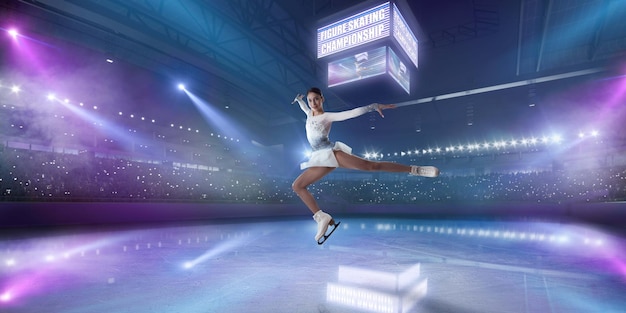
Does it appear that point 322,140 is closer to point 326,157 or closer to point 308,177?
point 326,157

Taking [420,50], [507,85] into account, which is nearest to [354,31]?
Answer: [420,50]

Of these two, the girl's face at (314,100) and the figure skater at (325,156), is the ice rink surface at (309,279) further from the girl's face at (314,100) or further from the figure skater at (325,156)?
the girl's face at (314,100)

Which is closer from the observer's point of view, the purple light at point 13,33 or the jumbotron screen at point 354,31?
the jumbotron screen at point 354,31

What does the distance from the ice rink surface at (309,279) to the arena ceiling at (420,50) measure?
5.91 m

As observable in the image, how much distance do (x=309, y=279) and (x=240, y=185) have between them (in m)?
12.0

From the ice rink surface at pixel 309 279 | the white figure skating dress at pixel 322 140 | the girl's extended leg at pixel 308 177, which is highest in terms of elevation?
the white figure skating dress at pixel 322 140

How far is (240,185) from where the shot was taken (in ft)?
45.4

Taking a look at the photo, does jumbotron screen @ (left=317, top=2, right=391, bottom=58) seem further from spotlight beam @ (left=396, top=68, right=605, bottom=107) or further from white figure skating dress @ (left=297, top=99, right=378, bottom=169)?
spotlight beam @ (left=396, top=68, right=605, bottom=107)

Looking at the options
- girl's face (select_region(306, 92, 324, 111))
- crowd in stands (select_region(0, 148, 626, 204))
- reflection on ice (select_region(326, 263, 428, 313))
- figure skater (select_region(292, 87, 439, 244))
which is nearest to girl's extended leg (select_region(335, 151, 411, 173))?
figure skater (select_region(292, 87, 439, 244))

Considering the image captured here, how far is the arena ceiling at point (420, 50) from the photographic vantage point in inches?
317

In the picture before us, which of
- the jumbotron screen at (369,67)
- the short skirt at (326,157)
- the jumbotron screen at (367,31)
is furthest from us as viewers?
the jumbotron screen at (369,67)

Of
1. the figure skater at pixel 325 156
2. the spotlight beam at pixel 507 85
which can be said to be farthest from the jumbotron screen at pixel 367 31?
the figure skater at pixel 325 156

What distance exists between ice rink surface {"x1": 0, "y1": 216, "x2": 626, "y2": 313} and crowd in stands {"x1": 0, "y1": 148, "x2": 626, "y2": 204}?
4.91 metres

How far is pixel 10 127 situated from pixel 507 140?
823 inches
